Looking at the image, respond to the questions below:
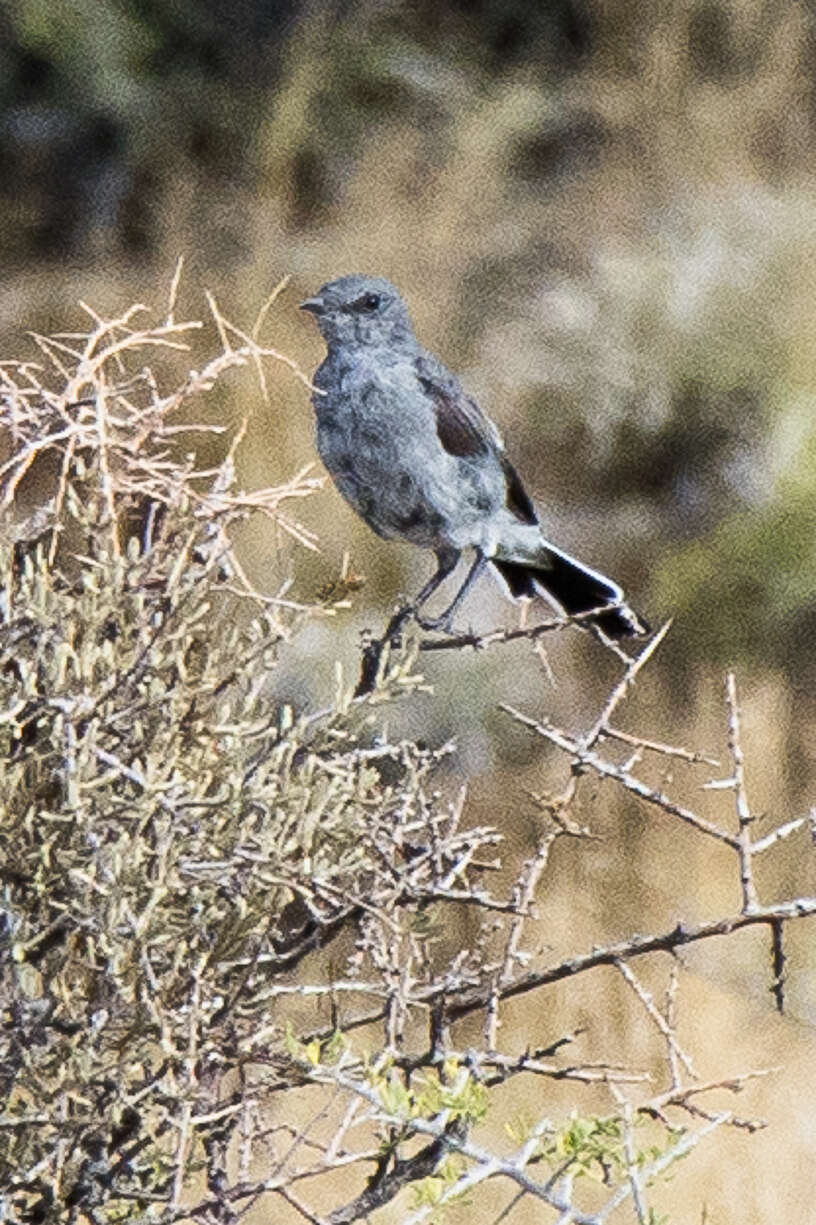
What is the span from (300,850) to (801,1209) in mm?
2469

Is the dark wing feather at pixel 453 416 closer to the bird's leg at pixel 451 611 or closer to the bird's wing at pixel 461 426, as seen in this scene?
the bird's wing at pixel 461 426

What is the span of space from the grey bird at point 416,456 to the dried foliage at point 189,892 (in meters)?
1.54

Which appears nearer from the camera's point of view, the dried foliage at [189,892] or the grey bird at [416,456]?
the dried foliage at [189,892]

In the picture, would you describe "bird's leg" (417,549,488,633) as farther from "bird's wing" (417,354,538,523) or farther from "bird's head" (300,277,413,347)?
"bird's head" (300,277,413,347)

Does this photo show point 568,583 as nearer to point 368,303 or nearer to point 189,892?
point 368,303

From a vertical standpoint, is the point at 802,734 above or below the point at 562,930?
above

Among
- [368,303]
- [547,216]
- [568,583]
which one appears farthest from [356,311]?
[547,216]

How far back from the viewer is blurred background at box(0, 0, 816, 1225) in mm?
5633

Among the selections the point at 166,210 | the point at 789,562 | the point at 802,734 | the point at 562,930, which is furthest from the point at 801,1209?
the point at 166,210

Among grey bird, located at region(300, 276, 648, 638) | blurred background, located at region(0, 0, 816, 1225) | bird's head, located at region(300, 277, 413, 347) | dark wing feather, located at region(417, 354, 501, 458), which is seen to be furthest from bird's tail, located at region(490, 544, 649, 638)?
blurred background, located at region(0, 0, 816, 1225)

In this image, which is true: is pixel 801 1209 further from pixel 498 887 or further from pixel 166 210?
pixel 166 210

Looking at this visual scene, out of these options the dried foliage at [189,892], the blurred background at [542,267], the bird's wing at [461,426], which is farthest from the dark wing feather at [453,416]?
the dried foliage at [189,892]

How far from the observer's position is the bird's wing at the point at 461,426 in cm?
402

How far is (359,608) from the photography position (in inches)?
230
